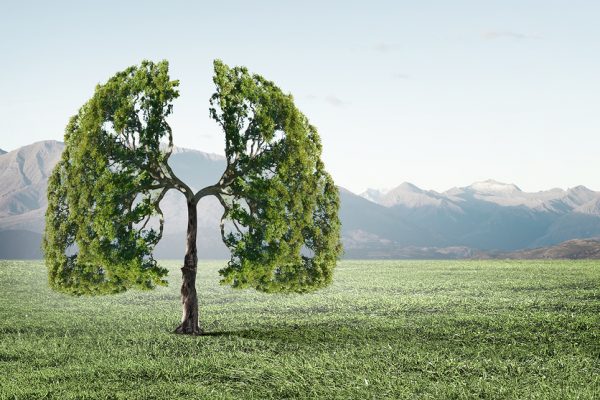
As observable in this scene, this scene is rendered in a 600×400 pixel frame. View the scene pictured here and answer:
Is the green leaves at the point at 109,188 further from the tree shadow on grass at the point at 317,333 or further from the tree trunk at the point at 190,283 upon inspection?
Answer: the tree shadow on grass at the point at 317,333

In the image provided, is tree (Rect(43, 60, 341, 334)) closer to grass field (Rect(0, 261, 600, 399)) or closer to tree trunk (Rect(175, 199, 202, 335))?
tree trunk (Rect(175, 199, 202, 335))

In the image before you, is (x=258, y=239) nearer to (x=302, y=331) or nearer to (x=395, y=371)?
(x=302, y=331)

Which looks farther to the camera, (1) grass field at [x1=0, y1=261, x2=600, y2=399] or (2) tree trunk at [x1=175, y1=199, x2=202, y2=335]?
(2) tree trunk at [x1=175, y1=199, x2=202, y2=335]

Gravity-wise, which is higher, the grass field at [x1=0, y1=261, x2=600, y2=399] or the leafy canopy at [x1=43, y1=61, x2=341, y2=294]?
A: the leafy canopy at [x1=43, y1=61, x2=341, y2=294]

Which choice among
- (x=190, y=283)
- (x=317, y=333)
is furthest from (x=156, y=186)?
(x=317, y=333)

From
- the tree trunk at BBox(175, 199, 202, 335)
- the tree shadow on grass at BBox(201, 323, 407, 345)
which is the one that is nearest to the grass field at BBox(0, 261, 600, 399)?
the tree shadow on grass at BBox(201, 323, 407, 345)

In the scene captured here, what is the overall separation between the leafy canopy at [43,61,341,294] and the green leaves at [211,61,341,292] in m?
0.05

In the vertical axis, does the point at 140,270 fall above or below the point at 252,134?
below

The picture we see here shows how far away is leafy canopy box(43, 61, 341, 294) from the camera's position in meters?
31.8

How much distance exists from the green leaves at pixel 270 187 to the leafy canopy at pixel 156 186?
0.16ft

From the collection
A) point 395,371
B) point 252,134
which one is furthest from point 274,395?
point 252,134

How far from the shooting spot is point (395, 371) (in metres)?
25.1

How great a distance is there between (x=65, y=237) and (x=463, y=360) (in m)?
18.7

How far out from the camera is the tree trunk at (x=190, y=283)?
3372 cm
